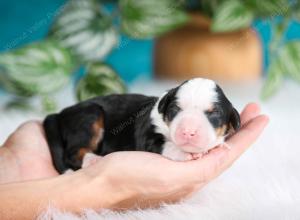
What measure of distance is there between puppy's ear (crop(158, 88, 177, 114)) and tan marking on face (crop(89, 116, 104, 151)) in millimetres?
257

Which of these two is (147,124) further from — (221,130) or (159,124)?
(221,130)

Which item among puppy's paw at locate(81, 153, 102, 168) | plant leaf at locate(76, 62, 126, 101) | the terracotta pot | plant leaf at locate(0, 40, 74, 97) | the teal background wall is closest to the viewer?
puppy's paw at locate(81, 153, 102, 168)

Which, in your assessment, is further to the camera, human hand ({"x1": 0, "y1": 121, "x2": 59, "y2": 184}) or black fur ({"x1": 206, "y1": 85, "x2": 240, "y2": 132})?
human hand ({"x1": 0, "y1": 121, "x2": 59, "y2": 184})

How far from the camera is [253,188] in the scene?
5.39ft

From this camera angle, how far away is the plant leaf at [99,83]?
255 centimetres

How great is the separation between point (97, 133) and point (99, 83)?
3.00 ft

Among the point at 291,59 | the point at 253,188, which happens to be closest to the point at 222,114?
the point at 253,188

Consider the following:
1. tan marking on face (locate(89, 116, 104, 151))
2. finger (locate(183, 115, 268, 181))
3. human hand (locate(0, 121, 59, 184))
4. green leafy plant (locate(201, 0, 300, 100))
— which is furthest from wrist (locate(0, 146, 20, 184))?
green leafy plant (locate(201, 0, 300, 100))

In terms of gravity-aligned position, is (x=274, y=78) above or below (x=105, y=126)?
above

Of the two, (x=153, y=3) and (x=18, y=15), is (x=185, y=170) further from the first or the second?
(x=18, y=15)

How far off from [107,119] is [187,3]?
5.47 ft

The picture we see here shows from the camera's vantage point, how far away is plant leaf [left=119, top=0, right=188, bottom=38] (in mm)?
2602

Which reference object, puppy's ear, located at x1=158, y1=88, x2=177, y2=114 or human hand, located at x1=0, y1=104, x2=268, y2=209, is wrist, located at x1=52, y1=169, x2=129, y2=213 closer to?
human hand, located at x1=0, y1=104, x2=268, y2=209

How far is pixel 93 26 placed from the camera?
263cm
